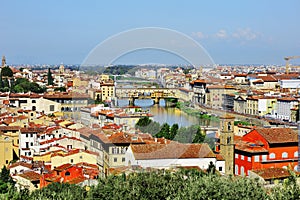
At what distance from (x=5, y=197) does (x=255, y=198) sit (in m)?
1.33

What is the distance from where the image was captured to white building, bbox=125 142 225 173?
147 inches

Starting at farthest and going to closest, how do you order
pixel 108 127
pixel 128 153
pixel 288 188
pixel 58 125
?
1. pixel 58 125
2. pixel 108 127
3. pixel 128 153
4. pixel 288 188

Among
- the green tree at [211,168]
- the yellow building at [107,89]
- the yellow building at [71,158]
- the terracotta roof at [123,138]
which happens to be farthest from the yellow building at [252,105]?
the yellow building at [107,89]

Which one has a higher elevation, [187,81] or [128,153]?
[187,81]

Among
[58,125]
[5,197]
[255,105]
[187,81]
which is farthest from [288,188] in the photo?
[255,105]

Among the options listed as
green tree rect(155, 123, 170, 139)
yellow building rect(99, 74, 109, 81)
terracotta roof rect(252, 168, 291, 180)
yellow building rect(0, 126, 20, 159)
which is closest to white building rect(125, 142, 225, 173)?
green tree rect(155, 123, 170, 139)

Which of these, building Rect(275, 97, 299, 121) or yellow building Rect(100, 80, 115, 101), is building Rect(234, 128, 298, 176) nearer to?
yellow building Rect(100, 80, 115, 101)

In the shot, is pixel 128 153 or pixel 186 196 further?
pixel 128 153

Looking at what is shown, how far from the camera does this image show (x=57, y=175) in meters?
5.24

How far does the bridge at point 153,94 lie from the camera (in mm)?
3047

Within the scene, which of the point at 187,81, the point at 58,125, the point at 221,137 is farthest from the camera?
the point at 58,125

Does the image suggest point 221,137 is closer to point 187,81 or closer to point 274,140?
point 274,140

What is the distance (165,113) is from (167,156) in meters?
0.35

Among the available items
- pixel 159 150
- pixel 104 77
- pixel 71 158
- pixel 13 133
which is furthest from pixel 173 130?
pixel 13 133
